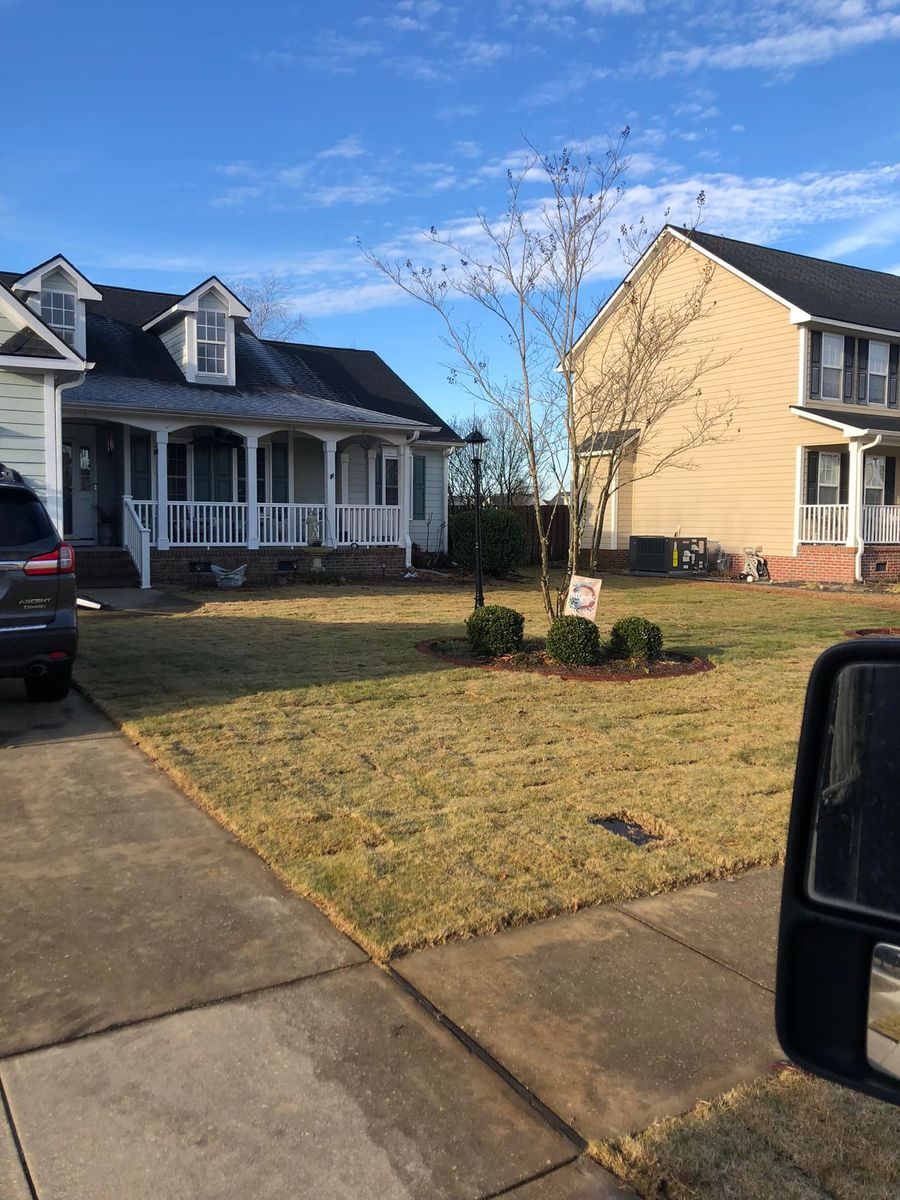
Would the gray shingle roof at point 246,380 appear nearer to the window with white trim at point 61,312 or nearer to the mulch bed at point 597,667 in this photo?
the window with white trim at point 61,312

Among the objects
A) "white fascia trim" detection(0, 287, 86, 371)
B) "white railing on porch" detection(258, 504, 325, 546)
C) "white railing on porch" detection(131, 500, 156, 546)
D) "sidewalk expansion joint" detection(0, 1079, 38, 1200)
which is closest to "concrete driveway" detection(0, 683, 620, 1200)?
"sidewalk expansion joint" detection(0, 1079, 38, 1200)

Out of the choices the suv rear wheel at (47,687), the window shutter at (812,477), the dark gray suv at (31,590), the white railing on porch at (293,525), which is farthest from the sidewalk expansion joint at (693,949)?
the window shutter at (812,477)

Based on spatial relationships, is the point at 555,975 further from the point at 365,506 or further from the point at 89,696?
the point at 365,506

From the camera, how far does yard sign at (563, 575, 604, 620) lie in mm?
9141

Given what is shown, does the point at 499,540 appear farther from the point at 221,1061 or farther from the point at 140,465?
the point at 221,1061

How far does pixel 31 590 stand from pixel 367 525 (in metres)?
14.1

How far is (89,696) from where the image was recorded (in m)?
7.60

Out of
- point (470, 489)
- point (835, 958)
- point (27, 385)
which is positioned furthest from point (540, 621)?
point (470, 489)

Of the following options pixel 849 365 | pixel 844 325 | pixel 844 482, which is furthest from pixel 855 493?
pixel 844 325

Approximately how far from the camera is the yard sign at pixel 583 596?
914cm

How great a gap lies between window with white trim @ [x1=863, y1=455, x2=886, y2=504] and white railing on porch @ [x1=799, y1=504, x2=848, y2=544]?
1949 millimetres

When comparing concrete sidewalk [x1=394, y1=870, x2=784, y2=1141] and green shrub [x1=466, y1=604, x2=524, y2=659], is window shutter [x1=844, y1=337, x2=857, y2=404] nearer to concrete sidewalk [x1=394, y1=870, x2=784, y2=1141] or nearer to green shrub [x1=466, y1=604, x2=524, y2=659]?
green shrub [x1=466, y1=604, x2=524, y2=659]

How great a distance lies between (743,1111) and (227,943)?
6.05 feet

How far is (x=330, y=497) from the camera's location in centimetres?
1947
